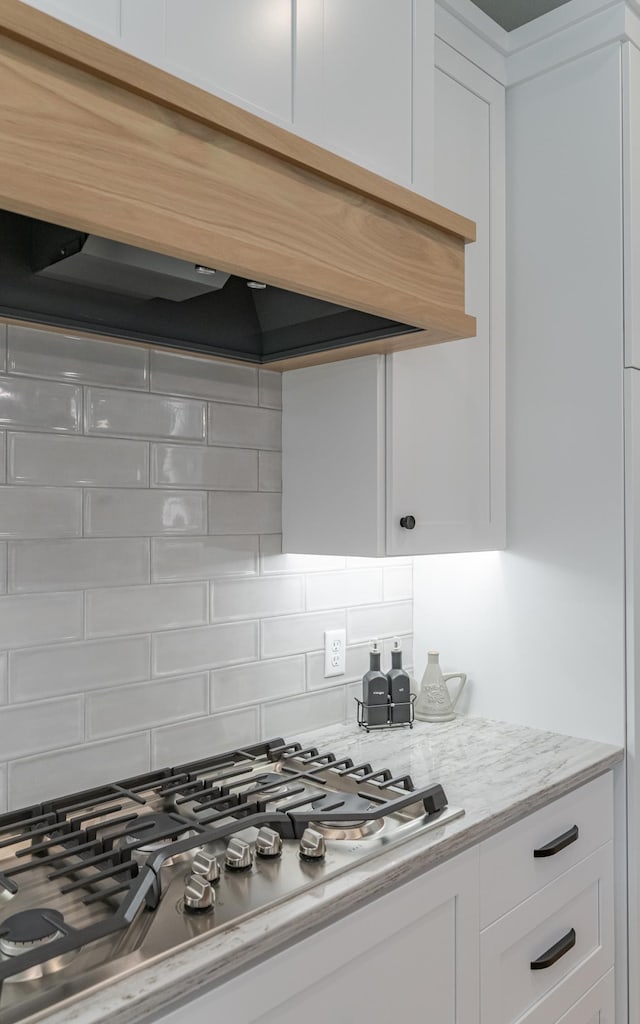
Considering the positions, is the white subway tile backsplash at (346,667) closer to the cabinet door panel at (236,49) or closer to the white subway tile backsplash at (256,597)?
the white subway tile backsplash at (256,597)

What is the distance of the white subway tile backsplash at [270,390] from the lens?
6.14ft

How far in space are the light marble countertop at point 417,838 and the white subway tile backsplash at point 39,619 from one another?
66 cm

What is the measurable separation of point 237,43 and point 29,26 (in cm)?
39

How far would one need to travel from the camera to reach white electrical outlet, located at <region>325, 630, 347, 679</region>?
2.01 m

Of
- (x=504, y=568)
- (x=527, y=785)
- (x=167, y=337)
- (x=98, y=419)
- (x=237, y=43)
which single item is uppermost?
(x=237, y=43)

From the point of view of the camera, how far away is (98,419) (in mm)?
1551

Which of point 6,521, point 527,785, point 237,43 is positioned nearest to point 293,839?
point 527,785

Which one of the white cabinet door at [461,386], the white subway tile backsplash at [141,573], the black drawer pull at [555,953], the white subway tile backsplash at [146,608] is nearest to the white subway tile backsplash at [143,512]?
the white subway tile backsplash at [141,573]

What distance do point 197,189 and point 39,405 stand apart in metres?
0.58

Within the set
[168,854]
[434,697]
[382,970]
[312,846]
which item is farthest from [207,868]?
[434,697]

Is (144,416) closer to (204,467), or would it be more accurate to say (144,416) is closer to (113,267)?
(204,467)

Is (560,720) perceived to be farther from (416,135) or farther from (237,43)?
(237,43)

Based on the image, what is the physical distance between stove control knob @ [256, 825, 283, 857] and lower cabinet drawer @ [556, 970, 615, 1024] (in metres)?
0.84

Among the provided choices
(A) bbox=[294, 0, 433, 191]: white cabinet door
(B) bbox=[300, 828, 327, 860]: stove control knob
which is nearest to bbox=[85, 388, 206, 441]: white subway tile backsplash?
(A) bbox=[294, 0, 433, 191]: white cabinet door
